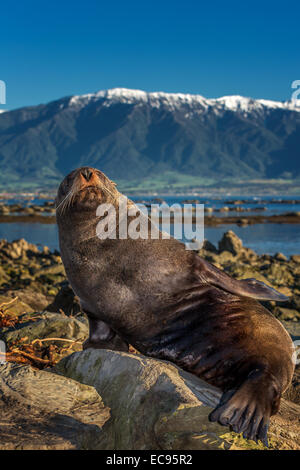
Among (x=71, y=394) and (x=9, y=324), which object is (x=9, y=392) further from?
(x=9, y=324)

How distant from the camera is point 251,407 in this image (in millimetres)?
3344

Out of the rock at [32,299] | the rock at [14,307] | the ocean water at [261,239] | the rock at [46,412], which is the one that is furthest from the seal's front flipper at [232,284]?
the ocean water at [261,239]

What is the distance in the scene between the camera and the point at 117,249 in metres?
4.57

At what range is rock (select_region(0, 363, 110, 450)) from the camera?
2932mm

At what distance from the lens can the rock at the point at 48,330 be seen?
223 inches

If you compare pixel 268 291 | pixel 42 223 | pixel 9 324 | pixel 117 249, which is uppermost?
pixel 117 249

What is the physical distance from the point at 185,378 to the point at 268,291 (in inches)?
48.1

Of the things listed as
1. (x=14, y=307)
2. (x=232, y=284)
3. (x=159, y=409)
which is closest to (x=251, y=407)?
(x=159, y=409)

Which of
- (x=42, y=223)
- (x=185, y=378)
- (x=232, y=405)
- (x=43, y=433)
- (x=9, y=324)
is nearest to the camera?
(x=43, y=433)

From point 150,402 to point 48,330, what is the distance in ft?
8.88

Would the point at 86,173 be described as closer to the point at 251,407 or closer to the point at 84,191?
the point at 84,191

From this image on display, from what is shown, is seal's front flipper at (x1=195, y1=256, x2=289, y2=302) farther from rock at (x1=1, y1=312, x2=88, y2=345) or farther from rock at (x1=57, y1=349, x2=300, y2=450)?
rock at (x1=1, y1=312, x2=88, y2=345)

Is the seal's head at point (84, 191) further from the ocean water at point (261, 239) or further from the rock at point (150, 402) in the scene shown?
the ocean water at point (261, 239)
